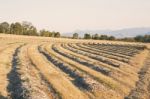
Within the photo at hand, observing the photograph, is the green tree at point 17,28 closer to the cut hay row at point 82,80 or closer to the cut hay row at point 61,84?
the cut hay row at point 82,80

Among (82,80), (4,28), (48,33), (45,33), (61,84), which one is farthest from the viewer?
(48,33)

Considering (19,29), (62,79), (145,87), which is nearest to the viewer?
(145,87)

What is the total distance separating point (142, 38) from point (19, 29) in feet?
184

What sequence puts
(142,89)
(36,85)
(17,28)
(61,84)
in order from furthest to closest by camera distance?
(17,28), (61,84), (142,89), (36,85)

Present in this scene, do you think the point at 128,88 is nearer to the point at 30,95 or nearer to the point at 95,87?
the point at 95,87

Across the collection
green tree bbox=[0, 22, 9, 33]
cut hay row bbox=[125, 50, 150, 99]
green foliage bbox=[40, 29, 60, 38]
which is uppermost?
cut hay row bbox=[125, 50, 150, 99]

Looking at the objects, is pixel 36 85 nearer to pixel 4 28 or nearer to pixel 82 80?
pixel 82 80

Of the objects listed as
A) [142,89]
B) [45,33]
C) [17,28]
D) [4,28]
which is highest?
[142,89]

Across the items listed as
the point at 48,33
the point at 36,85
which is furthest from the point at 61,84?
the point at 48,33

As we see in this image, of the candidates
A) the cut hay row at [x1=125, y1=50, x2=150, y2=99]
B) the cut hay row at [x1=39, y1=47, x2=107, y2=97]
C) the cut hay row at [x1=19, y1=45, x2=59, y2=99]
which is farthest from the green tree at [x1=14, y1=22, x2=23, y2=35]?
the cut hay row at [x1=125, y1=50, x2=150, y2=99]

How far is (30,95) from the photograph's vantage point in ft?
56.1

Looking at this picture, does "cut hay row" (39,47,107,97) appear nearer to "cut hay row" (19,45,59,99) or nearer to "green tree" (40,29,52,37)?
"cut hay row" (19,45,59,99)

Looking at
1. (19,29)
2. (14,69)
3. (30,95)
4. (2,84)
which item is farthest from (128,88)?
(19,29)

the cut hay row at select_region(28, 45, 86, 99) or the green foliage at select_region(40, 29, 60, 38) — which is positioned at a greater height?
the cut hay row at select_region(28, 45, 86, 99)
